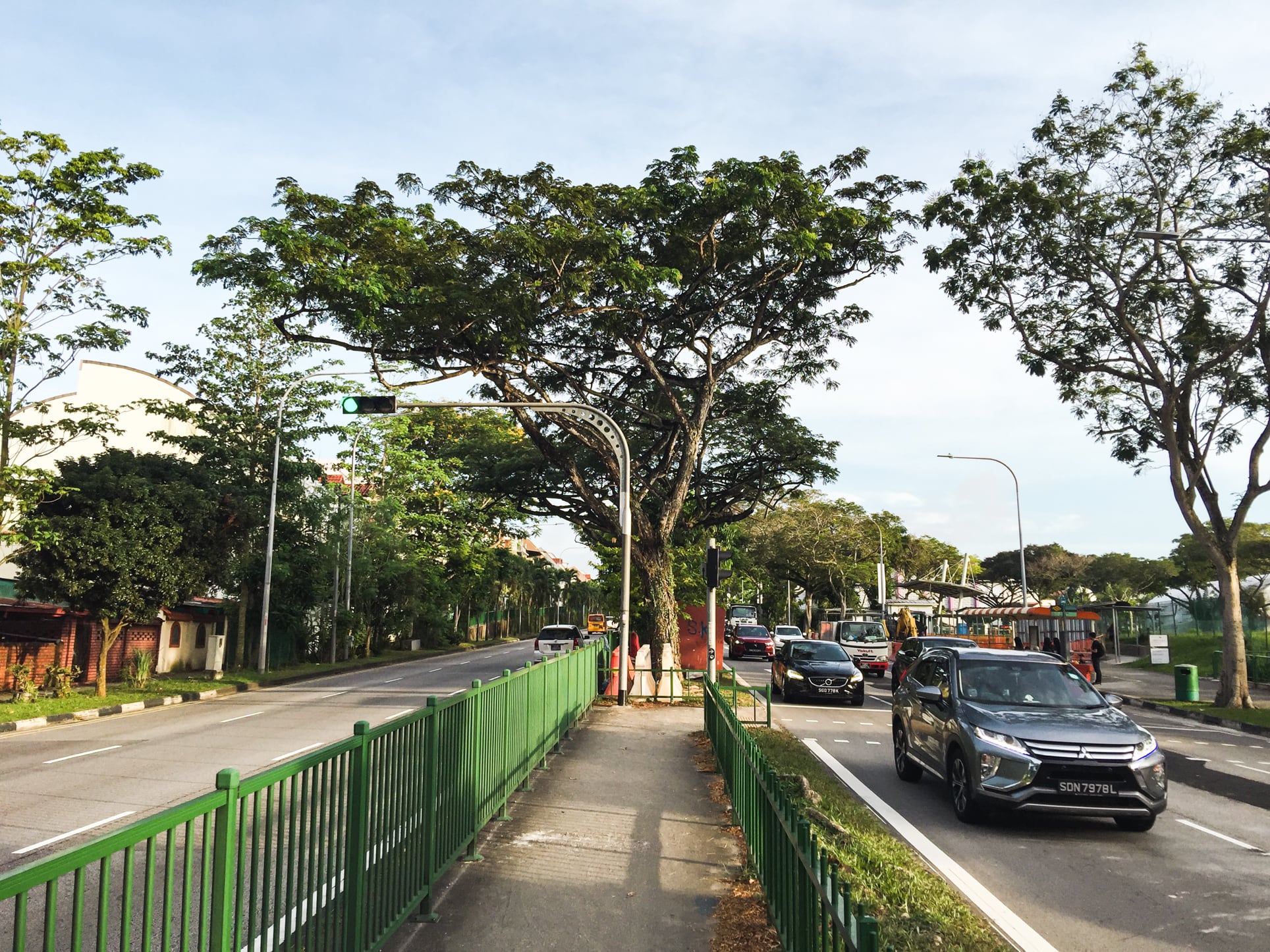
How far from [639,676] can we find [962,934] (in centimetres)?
1484

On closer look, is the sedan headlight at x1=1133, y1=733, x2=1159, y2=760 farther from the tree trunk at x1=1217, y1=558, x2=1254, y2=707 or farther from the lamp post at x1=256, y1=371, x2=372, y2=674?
the lamp post at x1=256, y1=371, x2=372, y2=674

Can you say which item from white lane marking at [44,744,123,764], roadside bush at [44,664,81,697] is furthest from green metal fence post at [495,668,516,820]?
roadside bush at [44,664,81,697]

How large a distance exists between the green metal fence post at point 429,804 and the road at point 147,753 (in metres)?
2.78

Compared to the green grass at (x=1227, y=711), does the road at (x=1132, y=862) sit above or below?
above

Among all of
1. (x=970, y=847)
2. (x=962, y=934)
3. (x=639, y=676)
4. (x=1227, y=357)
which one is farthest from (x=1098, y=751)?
(x=1227, y=357)

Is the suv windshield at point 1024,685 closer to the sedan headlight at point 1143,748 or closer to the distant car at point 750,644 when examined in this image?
the sedan headlight at point 1143,748

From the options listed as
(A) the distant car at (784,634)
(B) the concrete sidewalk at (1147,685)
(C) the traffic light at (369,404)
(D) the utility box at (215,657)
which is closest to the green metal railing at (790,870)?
(C) the traffic light at (369,404)

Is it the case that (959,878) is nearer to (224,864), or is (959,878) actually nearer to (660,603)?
(224,864)

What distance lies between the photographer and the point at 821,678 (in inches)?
824

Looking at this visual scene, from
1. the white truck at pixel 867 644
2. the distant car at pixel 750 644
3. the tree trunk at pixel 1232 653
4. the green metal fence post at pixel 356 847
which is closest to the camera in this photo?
the green metal fence post at pixel 356 847

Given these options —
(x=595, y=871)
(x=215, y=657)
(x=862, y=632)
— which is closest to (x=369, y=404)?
(x=595, y=871)

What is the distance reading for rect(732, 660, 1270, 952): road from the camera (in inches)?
232

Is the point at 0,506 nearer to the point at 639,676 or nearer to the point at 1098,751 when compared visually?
the point at 639,676

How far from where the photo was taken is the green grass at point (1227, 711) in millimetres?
19470
